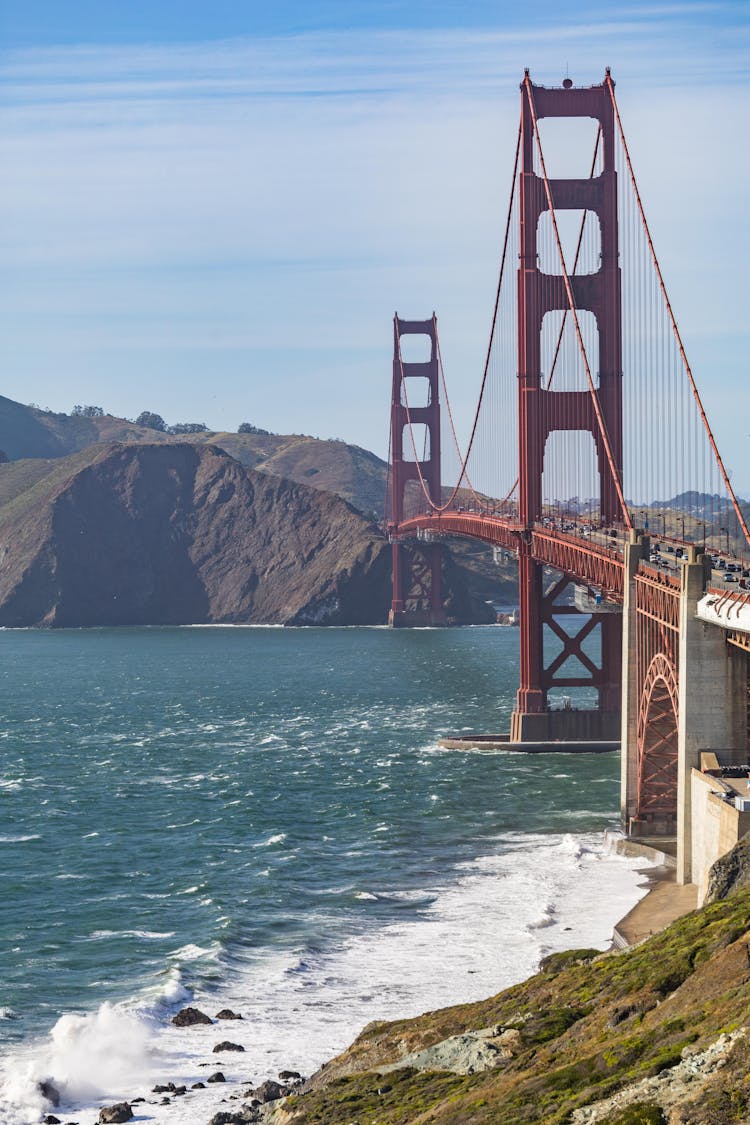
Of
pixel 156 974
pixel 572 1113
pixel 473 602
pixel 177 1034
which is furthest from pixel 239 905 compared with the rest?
pixel 473 602

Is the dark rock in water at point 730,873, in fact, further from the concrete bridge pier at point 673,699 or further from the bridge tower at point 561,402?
the bridge tower at point 561,402

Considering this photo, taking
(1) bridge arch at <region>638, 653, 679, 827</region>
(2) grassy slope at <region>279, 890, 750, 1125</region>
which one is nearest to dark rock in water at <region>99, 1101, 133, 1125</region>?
(2) grassy slope at <region>279, 890, 750, 1125</region>

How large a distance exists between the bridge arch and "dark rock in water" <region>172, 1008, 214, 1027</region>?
18.7 m

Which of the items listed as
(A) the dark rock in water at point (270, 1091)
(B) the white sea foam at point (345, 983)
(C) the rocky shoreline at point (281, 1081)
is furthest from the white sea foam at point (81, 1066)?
(A) the dark rock in water at point (270, 1091)

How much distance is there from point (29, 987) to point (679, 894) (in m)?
15.3

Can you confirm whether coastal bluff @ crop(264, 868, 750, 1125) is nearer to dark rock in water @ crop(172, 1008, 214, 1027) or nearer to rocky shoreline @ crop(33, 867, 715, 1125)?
rocky shoreline @ crop(33, 867, 715, 1125)

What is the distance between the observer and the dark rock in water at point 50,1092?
93.8ft

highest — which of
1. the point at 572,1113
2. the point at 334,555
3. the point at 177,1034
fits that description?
the point at 334,555

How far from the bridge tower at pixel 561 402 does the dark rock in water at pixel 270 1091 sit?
43218 mm

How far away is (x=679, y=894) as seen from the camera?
38.6 m

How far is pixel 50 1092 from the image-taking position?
94.4 feet

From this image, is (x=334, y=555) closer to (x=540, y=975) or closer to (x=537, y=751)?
(x=537, y=751)

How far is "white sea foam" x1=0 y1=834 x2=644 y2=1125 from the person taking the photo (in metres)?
29.5

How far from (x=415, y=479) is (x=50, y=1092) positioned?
5861 inches
